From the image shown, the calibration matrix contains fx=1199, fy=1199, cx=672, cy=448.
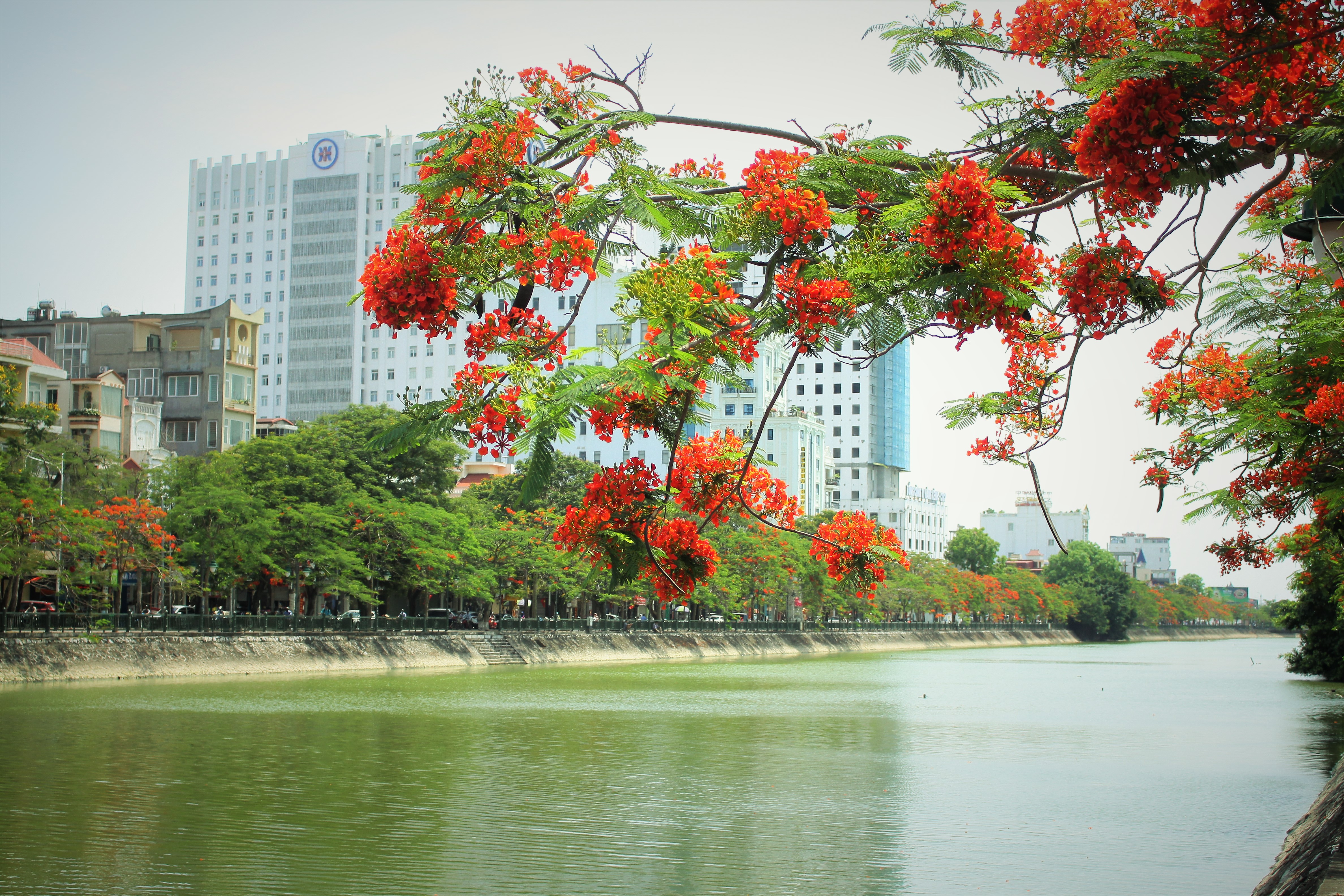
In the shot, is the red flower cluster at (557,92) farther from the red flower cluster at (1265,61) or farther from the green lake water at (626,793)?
the green lake water at (626,793)

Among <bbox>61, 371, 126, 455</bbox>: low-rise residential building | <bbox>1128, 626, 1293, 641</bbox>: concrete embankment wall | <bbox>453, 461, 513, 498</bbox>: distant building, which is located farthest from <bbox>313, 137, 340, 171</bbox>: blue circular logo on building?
<bbox>1128, 626, 1293, 641</bbox>: concrete embankment wall

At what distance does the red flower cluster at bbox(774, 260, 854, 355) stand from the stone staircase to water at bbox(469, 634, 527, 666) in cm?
3971

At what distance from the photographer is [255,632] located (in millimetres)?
36500

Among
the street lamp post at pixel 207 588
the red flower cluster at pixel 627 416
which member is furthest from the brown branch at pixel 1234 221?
the street lamp post at pixel 207 588

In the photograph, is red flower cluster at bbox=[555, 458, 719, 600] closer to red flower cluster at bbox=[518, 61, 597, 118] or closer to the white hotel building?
red flower cluster at bbox=[518, 61, 597, 118]

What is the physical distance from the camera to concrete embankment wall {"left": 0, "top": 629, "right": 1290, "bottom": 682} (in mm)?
29812

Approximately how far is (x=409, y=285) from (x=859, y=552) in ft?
10.7

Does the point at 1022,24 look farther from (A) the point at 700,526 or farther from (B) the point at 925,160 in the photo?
(A) the point at 700,526

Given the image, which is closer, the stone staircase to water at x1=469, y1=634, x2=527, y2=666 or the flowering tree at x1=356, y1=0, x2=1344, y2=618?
the flowering tree at x1=356, y1=0, x2=1344, y2=618

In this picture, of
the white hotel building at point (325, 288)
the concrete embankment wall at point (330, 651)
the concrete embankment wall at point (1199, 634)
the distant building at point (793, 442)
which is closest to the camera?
the concrete embankment wall at point (330, 651)

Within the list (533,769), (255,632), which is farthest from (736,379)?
(255,632)

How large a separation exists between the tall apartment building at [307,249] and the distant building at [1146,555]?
115 m

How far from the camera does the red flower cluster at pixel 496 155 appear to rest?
595cm

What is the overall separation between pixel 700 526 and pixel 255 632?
32597 millimetres
